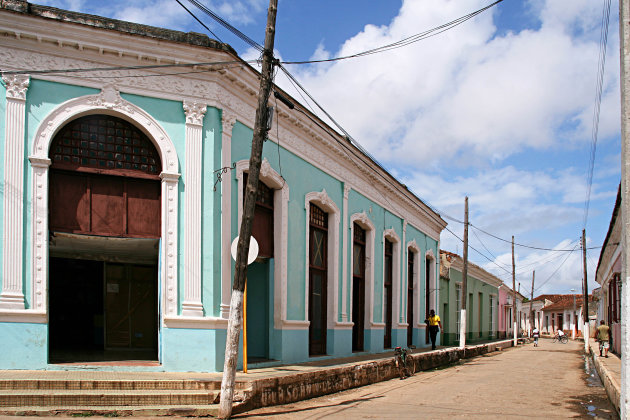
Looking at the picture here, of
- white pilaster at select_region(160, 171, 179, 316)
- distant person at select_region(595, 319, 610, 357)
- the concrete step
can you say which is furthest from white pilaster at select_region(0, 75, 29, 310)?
distant person at select_region(595, 319, 610, 357)

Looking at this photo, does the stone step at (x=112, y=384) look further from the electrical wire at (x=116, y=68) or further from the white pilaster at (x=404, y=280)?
the white pilaster at (x=404, y=280)

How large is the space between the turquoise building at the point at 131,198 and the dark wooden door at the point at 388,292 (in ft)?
26.2

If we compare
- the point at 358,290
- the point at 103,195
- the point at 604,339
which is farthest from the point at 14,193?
the point at 604,339

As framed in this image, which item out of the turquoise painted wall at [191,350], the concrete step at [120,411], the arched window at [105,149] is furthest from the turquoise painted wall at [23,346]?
the arched window at [105,149]

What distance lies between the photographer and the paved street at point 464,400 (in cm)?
981

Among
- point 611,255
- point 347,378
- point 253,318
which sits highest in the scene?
point 611,255

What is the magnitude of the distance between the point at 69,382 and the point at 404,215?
16341mm

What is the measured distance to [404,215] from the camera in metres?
23.6

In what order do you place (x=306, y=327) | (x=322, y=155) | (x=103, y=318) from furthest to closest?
(x=322, y=155), (x=306, y=327), (x=103, y=318)

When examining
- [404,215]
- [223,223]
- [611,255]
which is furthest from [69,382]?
[611,255]

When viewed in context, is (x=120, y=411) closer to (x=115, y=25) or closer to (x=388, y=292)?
(x=115, y=25)

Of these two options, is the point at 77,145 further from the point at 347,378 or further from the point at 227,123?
the point at 347,378

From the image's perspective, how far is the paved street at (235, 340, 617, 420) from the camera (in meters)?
9.81

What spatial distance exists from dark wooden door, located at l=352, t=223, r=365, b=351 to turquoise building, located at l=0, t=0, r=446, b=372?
186 inches
